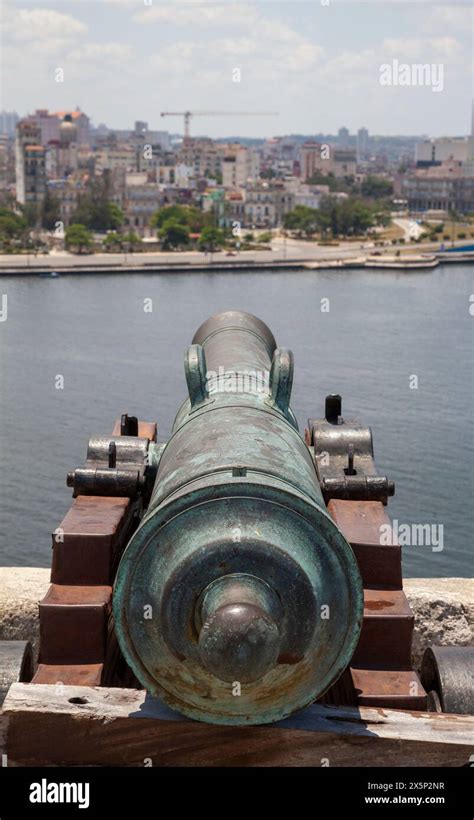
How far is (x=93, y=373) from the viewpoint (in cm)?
3388

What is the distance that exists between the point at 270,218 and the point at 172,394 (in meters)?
64.2

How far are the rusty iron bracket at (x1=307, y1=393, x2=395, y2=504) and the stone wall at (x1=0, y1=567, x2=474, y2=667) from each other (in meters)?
0.61

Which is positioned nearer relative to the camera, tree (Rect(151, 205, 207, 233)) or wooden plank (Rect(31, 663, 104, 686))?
wooden plank (Rect(31, 663, 104, 686))

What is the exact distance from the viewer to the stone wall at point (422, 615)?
518 centimetres

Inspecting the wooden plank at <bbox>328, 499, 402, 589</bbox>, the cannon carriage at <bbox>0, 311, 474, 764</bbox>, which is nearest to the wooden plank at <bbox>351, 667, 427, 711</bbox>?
the cannon carriage at <bbox>0, 311, 474, 764</bbox>

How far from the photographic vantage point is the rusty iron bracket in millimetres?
4750

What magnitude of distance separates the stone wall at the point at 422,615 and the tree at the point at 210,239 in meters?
68.0

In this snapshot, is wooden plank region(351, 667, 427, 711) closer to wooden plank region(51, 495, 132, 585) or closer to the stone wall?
wooden plank region(51, 495, 132, 585)

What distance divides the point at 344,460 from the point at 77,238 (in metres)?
67.8

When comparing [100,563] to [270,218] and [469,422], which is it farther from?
[270,218]

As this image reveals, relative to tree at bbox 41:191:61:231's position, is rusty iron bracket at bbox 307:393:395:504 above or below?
below

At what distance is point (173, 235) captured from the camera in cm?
7469

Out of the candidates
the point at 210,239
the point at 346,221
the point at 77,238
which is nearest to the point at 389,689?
the point at 77,238
